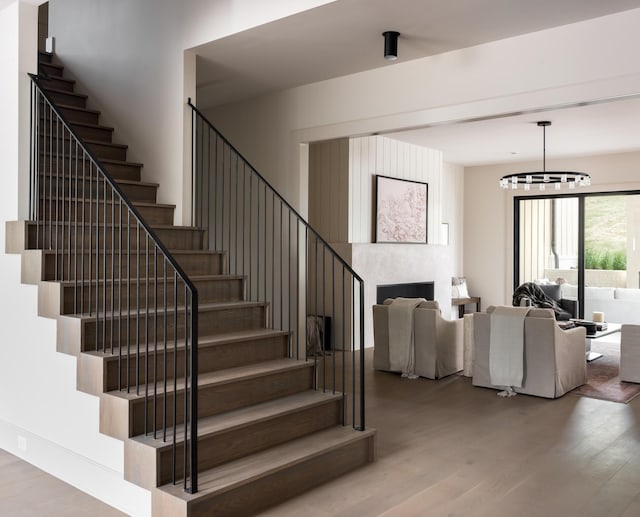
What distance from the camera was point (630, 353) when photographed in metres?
6.25

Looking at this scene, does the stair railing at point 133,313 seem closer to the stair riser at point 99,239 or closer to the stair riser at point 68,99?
the stair riser at point 99,239

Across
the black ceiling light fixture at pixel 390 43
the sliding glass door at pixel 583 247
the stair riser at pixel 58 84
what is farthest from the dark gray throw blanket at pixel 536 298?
the stair riser at pixel 58 84

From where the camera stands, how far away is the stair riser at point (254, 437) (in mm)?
3211

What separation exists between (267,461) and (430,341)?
3244 millimetres

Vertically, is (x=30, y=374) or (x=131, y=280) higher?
(x=131, y=280)

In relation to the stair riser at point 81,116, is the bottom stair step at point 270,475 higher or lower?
lower

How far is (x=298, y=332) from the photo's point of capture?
20.3 ft

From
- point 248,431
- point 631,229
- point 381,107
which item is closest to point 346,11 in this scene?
point 381,107

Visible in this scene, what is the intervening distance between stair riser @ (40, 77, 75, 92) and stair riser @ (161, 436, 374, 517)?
4661 millimetres

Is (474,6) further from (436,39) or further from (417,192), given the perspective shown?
(417,192)

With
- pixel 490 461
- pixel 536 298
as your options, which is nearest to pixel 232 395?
pixel 490 461

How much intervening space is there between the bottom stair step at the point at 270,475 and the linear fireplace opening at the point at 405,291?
14.7 feet

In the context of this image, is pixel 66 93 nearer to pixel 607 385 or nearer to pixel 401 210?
pixel 401 210

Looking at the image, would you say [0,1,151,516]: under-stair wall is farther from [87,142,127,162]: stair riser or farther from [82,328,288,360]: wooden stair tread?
[87,142,127,162]: stair riser
